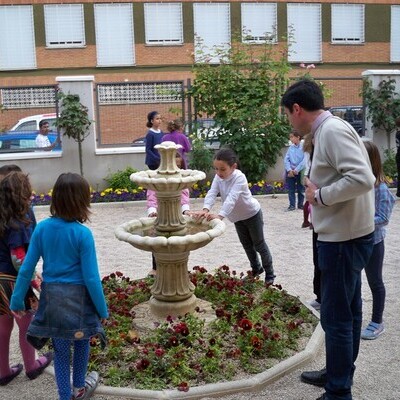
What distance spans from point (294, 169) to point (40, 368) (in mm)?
7790

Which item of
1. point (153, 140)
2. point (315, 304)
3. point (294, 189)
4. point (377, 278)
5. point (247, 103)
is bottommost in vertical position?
point (315, 304)

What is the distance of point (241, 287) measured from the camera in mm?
6637

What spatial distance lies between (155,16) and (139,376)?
25.3 meters

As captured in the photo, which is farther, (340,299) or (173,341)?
(173,341)

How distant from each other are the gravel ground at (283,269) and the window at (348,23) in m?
18.8

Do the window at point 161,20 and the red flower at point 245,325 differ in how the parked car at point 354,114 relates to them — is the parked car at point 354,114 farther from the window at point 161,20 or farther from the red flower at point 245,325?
the window at point 161,20

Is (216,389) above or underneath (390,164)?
underneath

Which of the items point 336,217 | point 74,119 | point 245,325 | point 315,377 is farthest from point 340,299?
point 74,119

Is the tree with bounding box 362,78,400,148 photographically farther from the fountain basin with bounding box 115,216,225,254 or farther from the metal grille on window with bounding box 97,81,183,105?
the fountain basin with bounding box 115,216,225,254

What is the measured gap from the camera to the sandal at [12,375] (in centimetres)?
496

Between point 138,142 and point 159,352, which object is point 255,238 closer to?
point 159,352

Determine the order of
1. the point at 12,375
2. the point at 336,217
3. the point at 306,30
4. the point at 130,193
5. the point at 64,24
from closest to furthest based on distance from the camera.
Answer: the point at 336,217 < the point at 12,375 < the point at 130,193 < the point at 64,24 < the point at 306,30

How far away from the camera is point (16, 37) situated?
27734 mm

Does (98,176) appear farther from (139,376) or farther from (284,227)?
(139,376)
